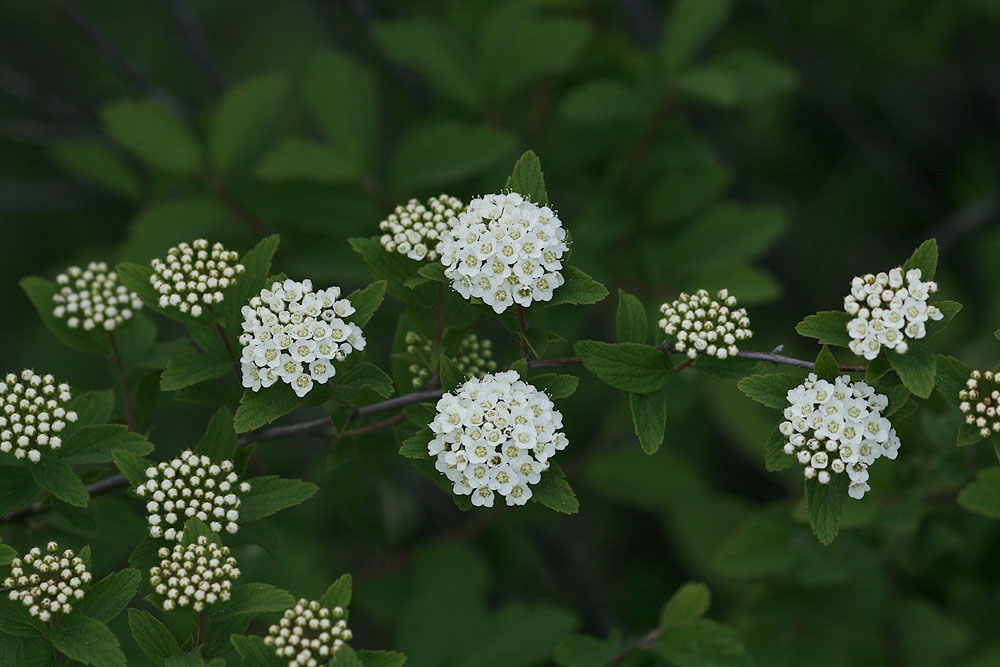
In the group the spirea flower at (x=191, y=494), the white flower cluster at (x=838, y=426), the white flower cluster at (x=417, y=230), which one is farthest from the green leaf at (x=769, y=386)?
the spirea flower at (x=191, y=494)

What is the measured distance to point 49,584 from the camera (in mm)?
2562

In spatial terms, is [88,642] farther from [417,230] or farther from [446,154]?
[446,154]

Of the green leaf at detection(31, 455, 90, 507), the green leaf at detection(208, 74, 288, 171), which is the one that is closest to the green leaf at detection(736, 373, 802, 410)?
the green leaf at detection(31, 455, 90, 507)

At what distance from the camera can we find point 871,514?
3572mm

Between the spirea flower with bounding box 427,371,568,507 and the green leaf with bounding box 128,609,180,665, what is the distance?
78cm

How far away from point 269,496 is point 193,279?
733 mm

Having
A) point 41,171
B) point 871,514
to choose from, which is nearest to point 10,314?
point 41,171

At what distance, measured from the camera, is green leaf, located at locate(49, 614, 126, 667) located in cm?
251

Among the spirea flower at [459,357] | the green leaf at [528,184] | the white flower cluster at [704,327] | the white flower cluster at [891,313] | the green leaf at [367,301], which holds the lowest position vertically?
the spirea flower at [459,357]

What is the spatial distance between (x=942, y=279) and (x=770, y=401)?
454 cm

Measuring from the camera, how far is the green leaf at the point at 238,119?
179 inches

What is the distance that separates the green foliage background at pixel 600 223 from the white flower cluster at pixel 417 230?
0.73 metres

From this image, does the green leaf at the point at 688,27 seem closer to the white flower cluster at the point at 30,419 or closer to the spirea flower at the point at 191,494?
the spirea flower at the point at 191,494

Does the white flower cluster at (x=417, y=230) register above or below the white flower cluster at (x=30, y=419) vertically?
above
